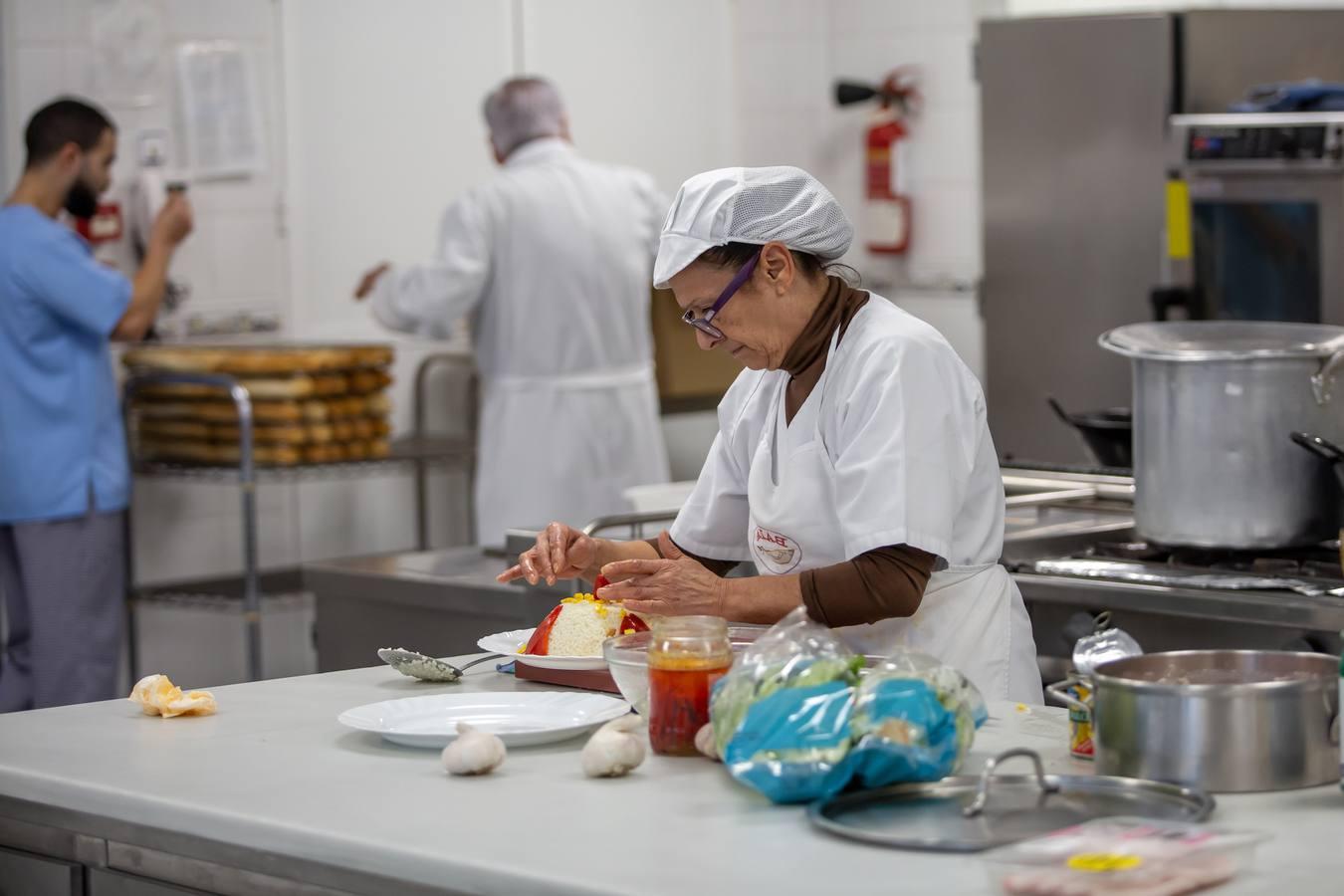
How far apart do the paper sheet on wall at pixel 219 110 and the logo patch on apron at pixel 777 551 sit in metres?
3.38

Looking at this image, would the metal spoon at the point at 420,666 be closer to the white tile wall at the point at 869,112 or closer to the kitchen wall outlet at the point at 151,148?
the kitchen wall outlet at the point at 151,148

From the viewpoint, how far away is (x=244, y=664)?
5711mm

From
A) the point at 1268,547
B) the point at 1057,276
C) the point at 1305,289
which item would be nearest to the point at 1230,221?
the point at 1305,289

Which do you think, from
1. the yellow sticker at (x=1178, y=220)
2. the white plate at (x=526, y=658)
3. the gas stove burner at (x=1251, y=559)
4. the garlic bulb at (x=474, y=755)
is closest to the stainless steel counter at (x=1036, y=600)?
the gas stove burner at (x=1251, y=559)

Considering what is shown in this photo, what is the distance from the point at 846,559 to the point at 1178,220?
125 inches

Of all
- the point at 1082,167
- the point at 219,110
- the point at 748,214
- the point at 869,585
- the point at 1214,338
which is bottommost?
the point at 869,585

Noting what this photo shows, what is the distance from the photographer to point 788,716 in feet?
5.69

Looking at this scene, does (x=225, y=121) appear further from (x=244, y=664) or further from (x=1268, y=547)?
(x=1268, y=547)

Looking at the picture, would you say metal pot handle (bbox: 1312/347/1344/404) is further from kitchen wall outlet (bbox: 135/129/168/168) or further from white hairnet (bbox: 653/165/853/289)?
kitchen wall outlet (bbox: 135/129/168/168)

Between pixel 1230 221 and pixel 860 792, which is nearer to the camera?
pixel 860 792

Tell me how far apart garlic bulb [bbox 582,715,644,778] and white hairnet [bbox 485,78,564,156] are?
357 cm

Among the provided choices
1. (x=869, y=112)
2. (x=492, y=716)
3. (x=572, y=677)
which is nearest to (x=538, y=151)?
(x=869, y=112)

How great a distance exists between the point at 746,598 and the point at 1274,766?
0.72m

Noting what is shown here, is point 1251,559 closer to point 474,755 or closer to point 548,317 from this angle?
point 474,755
